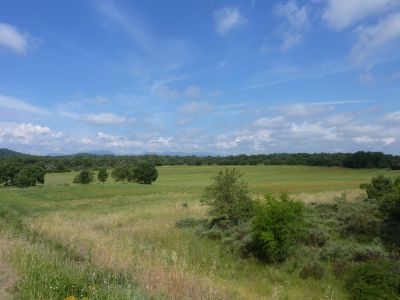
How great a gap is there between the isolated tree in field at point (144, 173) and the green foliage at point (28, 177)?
62.8ft

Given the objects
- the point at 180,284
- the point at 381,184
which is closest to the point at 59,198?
→ the point at 381,184

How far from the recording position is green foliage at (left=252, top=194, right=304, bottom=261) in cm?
1555

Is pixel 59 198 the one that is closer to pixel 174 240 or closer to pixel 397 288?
pixel 174 240

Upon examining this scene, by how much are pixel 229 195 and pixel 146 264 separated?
12.3 meters

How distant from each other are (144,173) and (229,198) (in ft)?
224

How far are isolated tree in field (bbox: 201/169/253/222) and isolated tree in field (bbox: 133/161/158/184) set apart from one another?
67.7 metres

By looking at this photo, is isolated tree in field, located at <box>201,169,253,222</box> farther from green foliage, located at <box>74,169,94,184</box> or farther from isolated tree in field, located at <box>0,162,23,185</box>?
isolated tree in field, located at <box>0,162,23,185</box>

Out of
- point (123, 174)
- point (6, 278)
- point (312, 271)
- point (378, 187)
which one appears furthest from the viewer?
point (123, 174)

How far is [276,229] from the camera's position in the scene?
1590cm

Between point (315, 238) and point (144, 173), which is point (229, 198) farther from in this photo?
point (144, 173)

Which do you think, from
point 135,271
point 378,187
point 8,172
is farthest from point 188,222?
point 8,172

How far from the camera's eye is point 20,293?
19.6 ft

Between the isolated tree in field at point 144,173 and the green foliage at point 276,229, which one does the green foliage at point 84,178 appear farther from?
the green foliage at point 276,229

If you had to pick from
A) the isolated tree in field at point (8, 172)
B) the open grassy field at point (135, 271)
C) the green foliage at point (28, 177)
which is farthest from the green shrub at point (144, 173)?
the open grassy field at point (135, 271)
